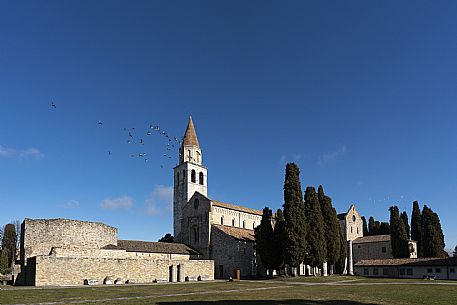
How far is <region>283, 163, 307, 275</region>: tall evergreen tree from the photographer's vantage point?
4391 centimetres

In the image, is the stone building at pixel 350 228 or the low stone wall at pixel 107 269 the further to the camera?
the stone building at pixel 350 228

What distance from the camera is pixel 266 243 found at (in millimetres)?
47281

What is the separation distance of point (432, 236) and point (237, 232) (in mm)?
28455

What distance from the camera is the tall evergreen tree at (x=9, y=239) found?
72.2 metres

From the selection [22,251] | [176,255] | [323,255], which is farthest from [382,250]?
[22,251]

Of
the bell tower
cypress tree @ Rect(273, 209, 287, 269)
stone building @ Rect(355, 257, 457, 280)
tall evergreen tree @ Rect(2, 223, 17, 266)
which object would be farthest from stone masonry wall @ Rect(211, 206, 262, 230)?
tall evergreen tree @ Rect(2, 223, 17, 266)

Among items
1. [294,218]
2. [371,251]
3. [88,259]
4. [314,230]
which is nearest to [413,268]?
[314,230]

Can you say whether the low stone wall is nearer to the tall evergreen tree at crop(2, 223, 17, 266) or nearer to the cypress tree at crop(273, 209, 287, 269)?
the cypress tree at crop(273, 209, 287, 269)

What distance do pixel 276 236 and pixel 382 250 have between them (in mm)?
25991

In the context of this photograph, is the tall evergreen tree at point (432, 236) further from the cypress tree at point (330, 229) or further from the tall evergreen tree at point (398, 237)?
the cypress tree at point (330, 229)

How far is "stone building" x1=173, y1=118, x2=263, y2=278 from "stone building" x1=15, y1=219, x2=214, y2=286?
4.16m

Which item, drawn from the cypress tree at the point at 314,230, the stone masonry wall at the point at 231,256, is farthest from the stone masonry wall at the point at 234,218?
the cypress tree at the point at 314,230

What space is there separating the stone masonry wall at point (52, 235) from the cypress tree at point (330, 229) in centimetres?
2837

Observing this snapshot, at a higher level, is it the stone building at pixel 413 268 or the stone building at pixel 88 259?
the stone building at pixel 88 259
